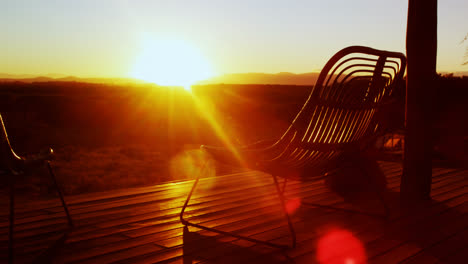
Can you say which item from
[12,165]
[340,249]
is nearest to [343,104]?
[340,249]

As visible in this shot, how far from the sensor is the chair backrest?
6.76 feet

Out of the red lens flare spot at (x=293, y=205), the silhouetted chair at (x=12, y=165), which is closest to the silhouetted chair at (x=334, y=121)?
the red lens flare spot at (x=293, y=205)

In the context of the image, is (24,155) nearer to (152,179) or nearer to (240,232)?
(240,232)

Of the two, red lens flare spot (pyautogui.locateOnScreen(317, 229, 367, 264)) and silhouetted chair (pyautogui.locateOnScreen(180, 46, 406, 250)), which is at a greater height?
silhouetted chair (pyautogui.locateOnScreen(180, 46, 406, 250))

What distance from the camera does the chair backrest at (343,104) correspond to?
2.06 m

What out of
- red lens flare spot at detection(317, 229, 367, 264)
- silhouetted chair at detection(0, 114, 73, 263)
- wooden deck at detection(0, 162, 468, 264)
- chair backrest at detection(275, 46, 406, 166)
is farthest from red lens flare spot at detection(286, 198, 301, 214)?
silhouetted chair at detection(0, 114, 73, 263)

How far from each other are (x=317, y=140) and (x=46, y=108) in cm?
2875

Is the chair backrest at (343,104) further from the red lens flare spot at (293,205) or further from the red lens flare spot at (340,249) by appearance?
the red lens flare spot at (293,205)

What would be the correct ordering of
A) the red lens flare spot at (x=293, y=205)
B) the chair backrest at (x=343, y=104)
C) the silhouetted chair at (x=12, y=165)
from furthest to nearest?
the red lens flare spot at (x=293, y=205) < the chair backrest at (x=343, y=104) < the silhouetted chair at (x=12, y=165)

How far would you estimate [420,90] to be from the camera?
10.0 ft

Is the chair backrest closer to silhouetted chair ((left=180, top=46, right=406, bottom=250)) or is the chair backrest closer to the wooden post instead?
silhouetted chair ((left=180, top=46, right=406, bottom=250))

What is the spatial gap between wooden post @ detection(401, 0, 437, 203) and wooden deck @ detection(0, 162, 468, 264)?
237mm

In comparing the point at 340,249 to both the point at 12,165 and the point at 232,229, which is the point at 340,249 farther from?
the point at 12,165

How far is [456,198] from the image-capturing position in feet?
10.8
